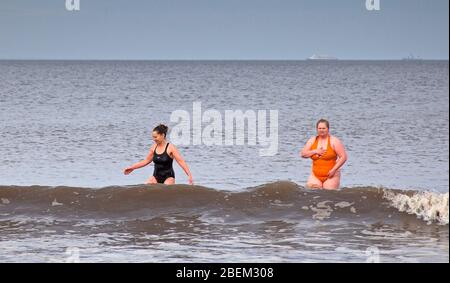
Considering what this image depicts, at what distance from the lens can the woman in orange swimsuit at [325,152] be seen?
15.2 metres

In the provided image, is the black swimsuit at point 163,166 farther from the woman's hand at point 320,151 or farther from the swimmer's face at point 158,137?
the woman's hand at point 320,151

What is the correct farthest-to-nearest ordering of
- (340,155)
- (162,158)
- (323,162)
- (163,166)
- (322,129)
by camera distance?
(163,166) < (162,158) < (323,162) < (340,155) < (322,129)

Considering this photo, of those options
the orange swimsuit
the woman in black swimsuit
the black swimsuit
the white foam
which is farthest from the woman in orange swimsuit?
the black swimsuit

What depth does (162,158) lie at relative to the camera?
15.7 metres

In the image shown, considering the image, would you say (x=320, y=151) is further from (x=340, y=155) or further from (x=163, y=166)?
(x=163, y=166)

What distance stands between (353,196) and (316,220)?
65.4 inches

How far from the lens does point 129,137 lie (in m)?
32.2

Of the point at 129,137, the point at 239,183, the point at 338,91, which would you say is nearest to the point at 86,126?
the point at 129,137

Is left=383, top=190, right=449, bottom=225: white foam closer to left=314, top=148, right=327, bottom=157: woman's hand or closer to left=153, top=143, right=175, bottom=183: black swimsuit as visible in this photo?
left=314, top=148, right=327, bottom=157: woman's hand

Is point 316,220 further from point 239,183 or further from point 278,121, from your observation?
point 278,121

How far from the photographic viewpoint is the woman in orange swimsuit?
15.2 m

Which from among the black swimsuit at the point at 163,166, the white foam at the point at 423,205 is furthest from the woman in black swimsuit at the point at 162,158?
the white foam at the point at 423,205

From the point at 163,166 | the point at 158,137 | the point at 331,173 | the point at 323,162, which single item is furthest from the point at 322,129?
the point at 163,166

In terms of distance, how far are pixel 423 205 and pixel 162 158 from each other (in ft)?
14.7
